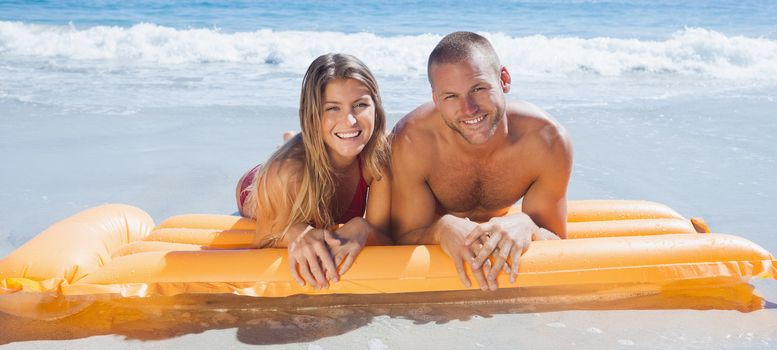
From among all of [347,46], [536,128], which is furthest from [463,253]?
[347,46]

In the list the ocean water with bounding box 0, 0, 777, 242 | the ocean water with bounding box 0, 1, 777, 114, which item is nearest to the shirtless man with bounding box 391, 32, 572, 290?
the ocean water with bounding box 0, 0, 777, 242

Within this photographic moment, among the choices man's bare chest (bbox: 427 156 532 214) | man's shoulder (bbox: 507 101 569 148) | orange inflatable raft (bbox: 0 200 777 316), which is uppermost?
man's shoulder (bbox: 507 101 569 148)

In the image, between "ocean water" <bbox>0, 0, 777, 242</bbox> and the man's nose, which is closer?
the man's nose

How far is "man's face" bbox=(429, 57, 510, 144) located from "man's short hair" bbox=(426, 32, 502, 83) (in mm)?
21

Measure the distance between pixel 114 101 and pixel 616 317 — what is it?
643 centimetres

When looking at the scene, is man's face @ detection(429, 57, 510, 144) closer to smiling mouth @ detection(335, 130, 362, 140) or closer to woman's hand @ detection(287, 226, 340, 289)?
smiling mouth @ detection(335, 130, 362, 140)

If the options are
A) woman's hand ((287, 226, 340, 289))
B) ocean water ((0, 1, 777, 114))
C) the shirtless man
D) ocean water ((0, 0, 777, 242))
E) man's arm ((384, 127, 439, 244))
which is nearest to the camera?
woman's hand ((287, 226, 340, 289))

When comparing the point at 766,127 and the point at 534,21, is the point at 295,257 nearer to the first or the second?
the point at 766,127

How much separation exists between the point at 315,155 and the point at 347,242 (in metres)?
0.43

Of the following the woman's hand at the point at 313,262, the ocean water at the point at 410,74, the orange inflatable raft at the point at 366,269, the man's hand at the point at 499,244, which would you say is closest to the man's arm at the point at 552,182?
the orange inflatable raft at the point at 366,269

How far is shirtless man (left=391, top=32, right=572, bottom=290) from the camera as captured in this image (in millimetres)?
2900

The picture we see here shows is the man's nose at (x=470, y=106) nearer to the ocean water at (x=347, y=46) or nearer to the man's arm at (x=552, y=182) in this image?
the man's arm at (x=552, y=182)

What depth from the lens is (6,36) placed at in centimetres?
1309

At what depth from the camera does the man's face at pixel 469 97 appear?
2.94 m
